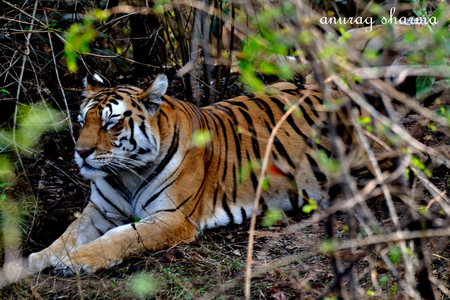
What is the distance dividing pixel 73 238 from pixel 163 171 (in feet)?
3.04

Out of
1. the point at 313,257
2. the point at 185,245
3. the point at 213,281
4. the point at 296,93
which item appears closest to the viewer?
the point at 213,281

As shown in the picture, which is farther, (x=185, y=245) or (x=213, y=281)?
(x=185, y=245)

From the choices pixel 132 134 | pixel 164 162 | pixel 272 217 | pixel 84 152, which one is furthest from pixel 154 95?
pixel 272 217

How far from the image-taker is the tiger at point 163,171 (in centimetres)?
389

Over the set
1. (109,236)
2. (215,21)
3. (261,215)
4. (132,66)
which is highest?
(215,21)

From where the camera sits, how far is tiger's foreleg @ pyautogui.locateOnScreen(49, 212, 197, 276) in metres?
3.56

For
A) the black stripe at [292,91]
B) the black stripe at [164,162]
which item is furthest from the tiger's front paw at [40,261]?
the black stripe at [292,91]

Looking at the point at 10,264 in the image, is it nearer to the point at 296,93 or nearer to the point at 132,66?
the point at 296,93

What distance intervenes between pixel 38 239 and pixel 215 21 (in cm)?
337

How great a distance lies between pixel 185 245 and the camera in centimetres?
406

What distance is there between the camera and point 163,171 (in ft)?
14.2

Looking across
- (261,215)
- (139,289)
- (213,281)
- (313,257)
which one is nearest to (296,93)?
(261,215)

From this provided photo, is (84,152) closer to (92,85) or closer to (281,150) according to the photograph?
(92,85)

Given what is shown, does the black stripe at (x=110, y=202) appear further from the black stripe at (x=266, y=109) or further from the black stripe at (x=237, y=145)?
the black stripe at (x=266, y=109)
